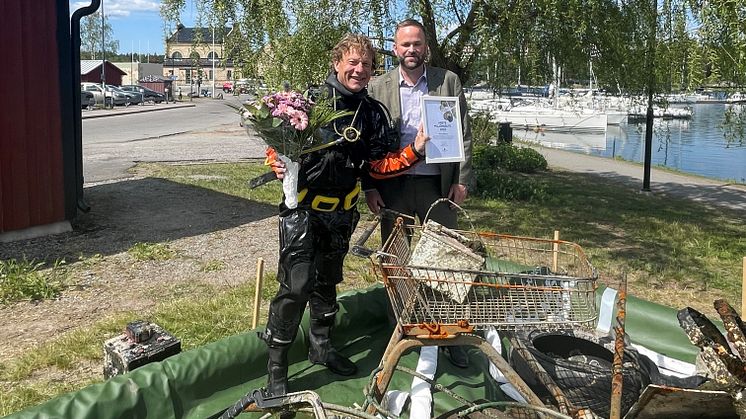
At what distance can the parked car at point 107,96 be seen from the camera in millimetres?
40500

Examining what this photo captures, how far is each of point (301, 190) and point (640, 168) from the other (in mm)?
17510

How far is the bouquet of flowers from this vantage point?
10.5ft

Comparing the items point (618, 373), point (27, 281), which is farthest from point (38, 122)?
point (618, 373)

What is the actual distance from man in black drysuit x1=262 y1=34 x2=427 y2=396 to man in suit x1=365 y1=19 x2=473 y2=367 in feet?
0.96

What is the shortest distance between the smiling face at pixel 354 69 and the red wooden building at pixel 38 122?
531 centimetres

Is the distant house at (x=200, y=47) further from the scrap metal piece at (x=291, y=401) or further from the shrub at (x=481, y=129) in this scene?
the shrub at (x=481, y=129)

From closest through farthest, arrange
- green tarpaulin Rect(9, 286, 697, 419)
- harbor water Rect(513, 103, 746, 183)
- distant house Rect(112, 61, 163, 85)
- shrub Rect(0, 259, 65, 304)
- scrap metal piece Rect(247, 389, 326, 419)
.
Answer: scrap metal piece Rect(247, 389, 326, 419) < green tarpaulin Rect(9, 286, 697, 419) < shrub Rect(0, 259, 65, 304) < harbor water Rect(513, 103, 746, 183) < distant house Rect(112, 61, 163, 85)

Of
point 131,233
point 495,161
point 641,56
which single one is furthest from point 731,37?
point 495,161

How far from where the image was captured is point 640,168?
18.9 metres

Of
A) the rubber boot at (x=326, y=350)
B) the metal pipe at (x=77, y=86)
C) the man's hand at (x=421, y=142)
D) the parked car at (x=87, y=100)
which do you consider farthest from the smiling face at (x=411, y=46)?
the parked car at (x=87, y=100)

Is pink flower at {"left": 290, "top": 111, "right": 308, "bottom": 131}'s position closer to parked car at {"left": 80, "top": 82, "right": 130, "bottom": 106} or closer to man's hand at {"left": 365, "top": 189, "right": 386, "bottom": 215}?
man's hand at {"left": 365, "top": 189, "right": 386, "bottom": 215}

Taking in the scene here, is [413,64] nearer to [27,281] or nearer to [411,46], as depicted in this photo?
[411,46]

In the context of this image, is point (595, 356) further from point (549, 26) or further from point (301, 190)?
point (549, 26)

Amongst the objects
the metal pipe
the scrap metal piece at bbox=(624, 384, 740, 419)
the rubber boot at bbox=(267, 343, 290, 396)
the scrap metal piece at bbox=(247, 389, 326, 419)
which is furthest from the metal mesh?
the metal pipe
